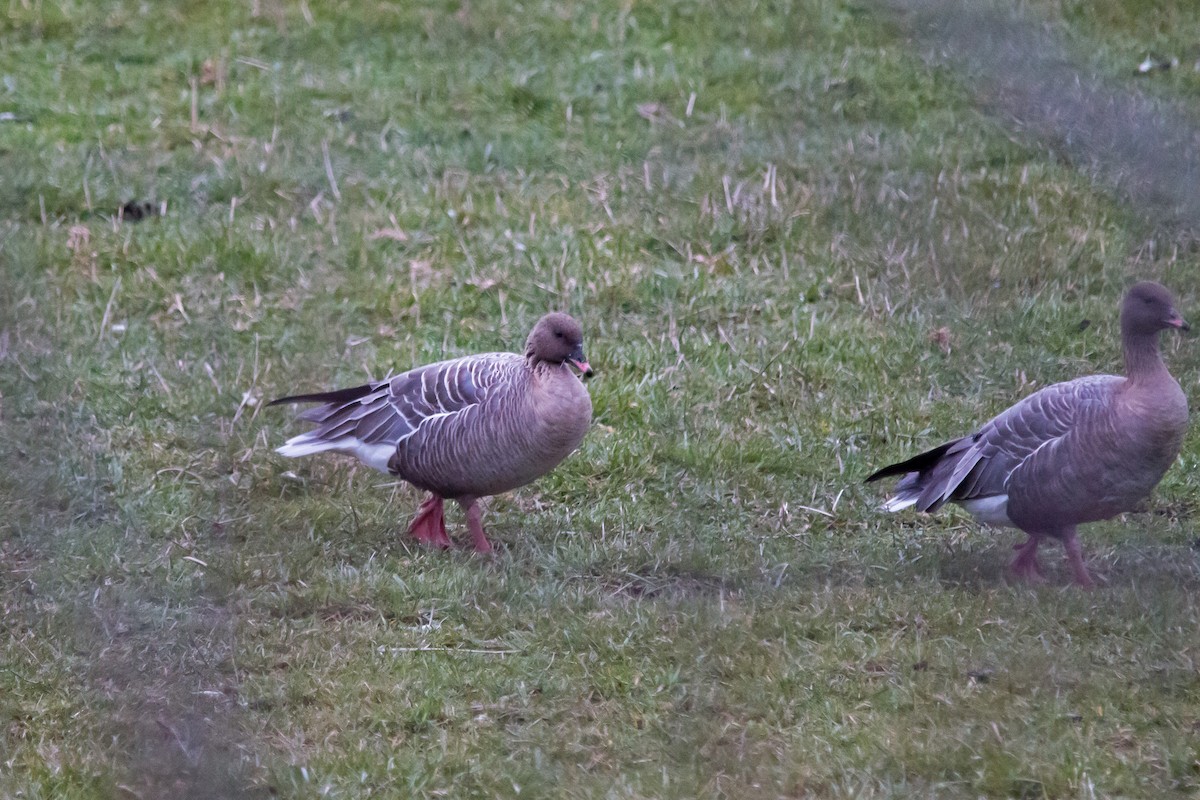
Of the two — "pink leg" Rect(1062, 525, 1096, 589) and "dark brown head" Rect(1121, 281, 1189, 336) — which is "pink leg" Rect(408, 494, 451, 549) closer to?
"pink leg" Rect(1062, 525, 1096, 589)

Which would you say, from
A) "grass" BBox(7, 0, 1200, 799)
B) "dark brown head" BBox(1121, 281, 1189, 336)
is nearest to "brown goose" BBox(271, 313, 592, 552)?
"grass" BBox(7, 0, 1200, 799)

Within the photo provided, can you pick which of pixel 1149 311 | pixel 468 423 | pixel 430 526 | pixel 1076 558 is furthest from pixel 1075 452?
pixel 430 526

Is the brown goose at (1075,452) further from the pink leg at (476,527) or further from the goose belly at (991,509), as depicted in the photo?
the pink leg at (476,527)

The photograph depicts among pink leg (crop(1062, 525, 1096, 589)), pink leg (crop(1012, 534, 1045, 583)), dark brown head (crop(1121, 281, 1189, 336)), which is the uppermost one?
dark brown head (crop(1121, 281, 1189, 336))

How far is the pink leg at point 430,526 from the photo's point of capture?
189 inches

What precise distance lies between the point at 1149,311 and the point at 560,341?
6.19 feet

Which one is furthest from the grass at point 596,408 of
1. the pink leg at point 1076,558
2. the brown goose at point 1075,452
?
the brown goose at point 1075,452

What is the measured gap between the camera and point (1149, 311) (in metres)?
4.26

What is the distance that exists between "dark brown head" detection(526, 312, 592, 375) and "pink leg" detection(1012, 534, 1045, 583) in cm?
154

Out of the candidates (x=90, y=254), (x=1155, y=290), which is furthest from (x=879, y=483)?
(x=90, y=254)

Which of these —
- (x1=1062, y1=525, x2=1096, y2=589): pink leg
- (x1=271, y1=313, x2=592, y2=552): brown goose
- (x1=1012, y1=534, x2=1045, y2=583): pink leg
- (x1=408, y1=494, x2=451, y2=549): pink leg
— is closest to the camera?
(x1=1062, y1=525, x2=1096, y2=589): pink leg

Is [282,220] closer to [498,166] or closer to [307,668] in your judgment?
[498,166]

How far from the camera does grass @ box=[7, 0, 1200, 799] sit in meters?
1.89

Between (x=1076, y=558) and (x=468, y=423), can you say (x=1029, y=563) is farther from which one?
(x=468, y=423)
